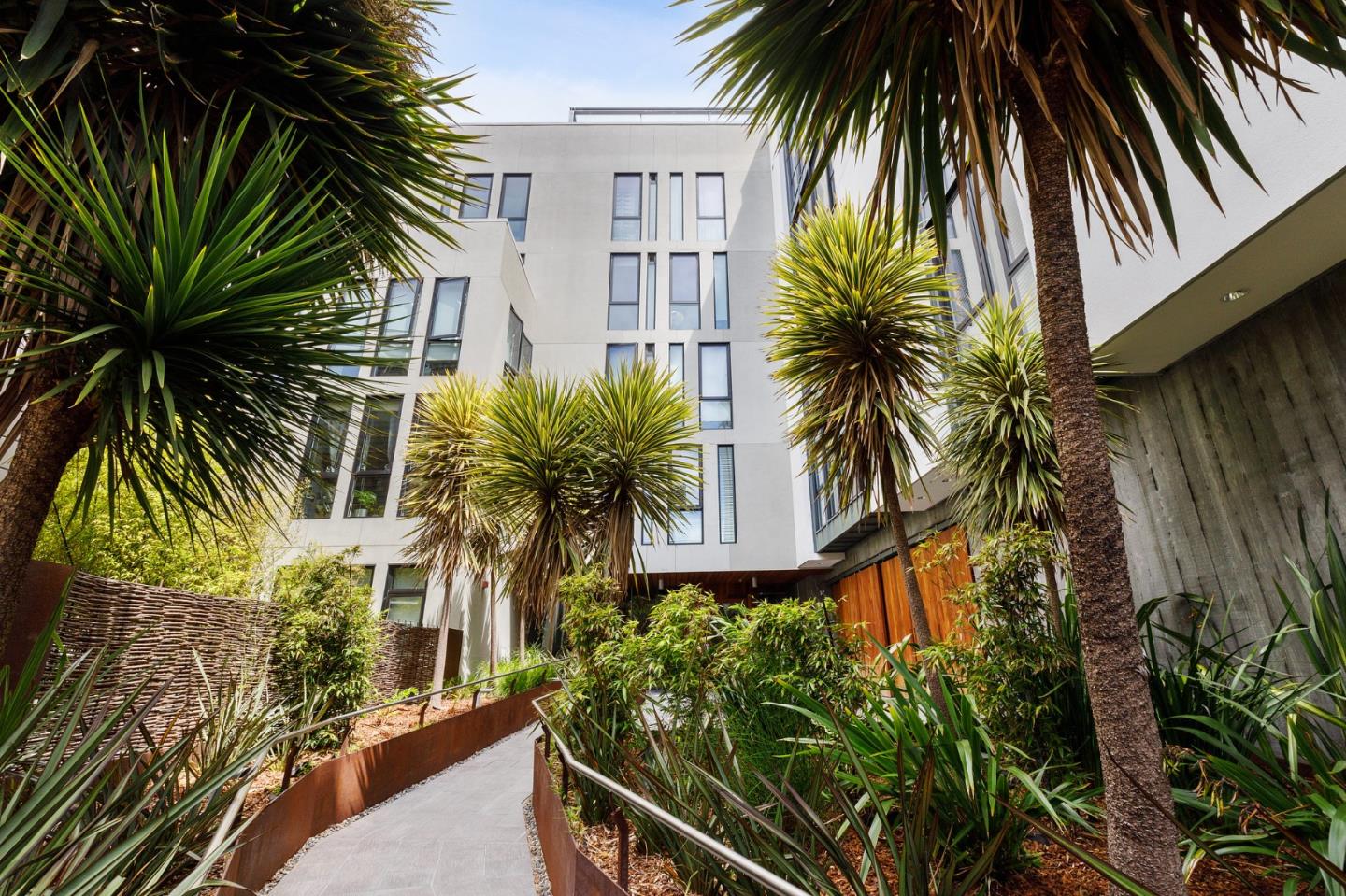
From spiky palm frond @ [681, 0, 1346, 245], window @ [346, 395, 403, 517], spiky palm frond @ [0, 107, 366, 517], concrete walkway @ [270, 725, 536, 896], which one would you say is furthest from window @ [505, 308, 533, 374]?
spiky palm frond @ [681, 0, 1346, 245]

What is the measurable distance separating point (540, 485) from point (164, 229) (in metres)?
5.19

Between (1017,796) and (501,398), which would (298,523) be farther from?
(1017,796)

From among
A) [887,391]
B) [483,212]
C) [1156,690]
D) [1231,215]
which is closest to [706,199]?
[483,212]

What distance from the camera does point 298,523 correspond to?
11195 millimetres

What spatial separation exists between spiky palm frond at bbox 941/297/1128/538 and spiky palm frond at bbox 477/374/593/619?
4.07 m

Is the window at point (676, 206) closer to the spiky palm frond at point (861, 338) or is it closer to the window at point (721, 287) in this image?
the window at point (721, 287)

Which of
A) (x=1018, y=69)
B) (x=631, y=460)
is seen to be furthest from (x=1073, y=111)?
(x=631, y=460)

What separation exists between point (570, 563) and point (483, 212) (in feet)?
44.6

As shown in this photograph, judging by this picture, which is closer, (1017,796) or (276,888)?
(1017,796)

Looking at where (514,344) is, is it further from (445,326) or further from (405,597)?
(405,597)

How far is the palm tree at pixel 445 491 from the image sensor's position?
30.7ft

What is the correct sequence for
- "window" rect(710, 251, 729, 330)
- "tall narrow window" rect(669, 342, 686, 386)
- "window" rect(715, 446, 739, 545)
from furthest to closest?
"window" rect(710, 251, 729, 330) < "tall narrow window" rect(669, 342, 686, 386) < "window" rect(715, 446, 739, 545)

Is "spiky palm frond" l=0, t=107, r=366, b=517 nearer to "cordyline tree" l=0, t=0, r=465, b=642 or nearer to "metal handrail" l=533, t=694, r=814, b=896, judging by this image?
"cordyline tree" l=0, t=0, r=465, b=642

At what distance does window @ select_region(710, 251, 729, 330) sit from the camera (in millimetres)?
15805
